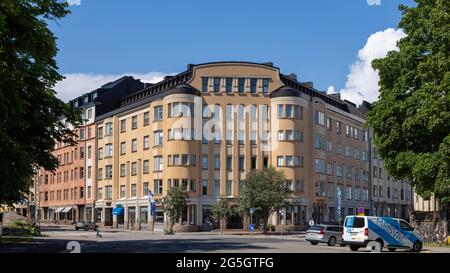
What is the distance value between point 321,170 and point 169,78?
84.8ft

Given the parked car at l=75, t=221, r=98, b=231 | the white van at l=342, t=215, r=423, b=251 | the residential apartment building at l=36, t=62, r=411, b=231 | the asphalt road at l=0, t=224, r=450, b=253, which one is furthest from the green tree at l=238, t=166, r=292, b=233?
the white van at l=342, t=215, r=423, b=251

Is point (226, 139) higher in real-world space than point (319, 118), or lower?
lower

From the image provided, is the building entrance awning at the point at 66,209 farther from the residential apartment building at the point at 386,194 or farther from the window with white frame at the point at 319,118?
the residential apartment building at the point at 386,194

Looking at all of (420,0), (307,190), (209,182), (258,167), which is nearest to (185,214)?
(209,182)

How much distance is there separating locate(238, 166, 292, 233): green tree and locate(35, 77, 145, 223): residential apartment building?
3628 centimetres

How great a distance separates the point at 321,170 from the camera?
88000 mm

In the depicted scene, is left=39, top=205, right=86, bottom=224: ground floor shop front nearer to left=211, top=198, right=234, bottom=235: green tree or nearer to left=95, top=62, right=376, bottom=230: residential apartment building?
left=95, top=62, right=376, bottom=230: residential apartment building

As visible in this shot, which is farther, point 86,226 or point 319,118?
point 319,118

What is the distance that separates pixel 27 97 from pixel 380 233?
20.3 m

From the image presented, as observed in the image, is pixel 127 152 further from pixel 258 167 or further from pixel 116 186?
pixel 258 167

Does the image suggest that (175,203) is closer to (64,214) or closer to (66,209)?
(66,209)

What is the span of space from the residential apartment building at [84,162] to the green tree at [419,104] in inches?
2453

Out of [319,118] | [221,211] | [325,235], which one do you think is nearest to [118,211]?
[221,211]

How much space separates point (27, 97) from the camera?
31.6 m
